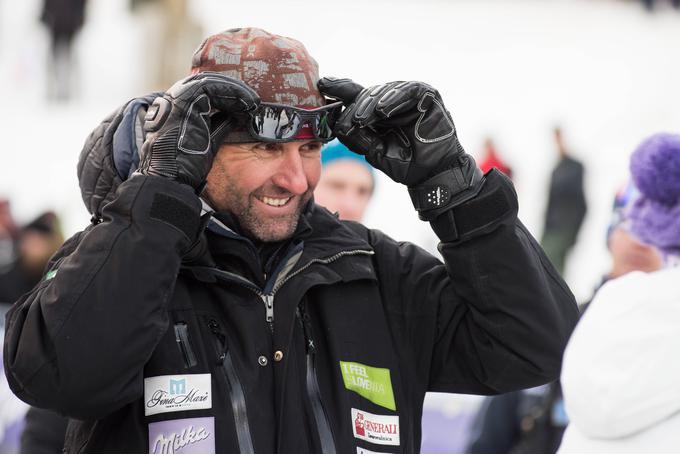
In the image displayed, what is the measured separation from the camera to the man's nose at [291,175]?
306cm

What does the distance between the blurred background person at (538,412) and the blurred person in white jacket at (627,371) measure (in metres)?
2.43

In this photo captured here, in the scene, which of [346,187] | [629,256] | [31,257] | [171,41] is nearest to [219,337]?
[346,187]

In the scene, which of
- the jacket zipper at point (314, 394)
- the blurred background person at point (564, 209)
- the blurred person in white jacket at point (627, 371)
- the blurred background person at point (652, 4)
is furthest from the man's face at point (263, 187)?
the blurred background person at point (652, 4)

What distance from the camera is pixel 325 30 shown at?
19734mm

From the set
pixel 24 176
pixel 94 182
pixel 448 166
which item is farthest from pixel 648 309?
pixel 24 176

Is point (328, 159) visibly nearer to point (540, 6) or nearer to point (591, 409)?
point (591, 409)

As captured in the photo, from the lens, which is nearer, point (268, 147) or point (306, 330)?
point (306, 330)

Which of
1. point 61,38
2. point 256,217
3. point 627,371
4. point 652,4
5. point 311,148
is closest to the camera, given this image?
point 627,371

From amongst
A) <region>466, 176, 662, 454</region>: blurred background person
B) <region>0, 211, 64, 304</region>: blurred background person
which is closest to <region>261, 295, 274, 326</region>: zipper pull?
<region>466, 176, 662, 454</region>: blurred background person

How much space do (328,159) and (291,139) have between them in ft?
5.57

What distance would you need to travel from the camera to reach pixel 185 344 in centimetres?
280

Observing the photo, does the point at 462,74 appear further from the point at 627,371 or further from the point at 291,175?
the point at 627,371

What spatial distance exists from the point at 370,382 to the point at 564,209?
355 inches

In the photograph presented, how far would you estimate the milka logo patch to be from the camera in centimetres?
273
